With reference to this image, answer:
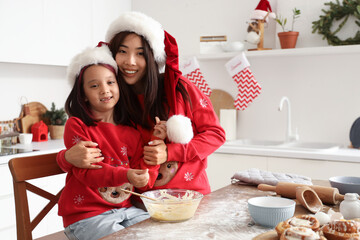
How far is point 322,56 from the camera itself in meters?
3.16

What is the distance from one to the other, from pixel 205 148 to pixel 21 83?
7.33 feet

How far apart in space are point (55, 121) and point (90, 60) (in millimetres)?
2055

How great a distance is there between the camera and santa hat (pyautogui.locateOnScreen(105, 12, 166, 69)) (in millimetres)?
1621

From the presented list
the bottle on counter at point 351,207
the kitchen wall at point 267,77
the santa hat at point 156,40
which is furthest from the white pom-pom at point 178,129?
the kitchen wall at point 267,77

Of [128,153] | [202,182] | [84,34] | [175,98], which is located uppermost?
[84,34]

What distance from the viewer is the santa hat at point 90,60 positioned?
154 centimetres

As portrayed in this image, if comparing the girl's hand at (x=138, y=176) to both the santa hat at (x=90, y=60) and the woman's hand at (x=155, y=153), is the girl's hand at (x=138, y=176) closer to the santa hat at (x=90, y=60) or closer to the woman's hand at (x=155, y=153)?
the woman's hand at (x=155, y=153)

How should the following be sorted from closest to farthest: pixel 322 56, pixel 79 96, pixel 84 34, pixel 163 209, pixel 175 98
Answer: pixel 163 209 → pixel 79 96 → pixel 175 98 → pixel 322 56 → pixel 84 34

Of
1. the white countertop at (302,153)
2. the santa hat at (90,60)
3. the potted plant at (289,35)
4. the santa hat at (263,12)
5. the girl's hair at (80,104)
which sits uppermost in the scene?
the santa hat at (263,12)

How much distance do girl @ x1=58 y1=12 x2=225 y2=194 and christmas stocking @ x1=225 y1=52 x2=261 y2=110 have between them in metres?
1.62

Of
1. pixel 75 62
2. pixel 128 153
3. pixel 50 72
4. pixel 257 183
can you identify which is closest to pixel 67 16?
pixel 50 72

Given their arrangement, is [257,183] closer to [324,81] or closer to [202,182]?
[202,182]

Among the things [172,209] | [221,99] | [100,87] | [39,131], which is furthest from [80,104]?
[221,99]

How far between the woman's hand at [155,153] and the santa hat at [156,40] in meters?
0.21
